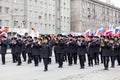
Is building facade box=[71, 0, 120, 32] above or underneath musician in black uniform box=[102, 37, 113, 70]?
above

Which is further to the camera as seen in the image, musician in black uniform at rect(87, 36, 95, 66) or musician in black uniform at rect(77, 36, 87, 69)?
musician in black uniform at rect(87, 36, 95, 66)

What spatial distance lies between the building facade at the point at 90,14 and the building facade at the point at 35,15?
13.8 feet

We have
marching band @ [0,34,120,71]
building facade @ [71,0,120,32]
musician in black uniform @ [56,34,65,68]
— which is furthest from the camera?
building facade @ [71,0,120,32]

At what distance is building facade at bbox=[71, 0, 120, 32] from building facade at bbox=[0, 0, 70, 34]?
4.20 m

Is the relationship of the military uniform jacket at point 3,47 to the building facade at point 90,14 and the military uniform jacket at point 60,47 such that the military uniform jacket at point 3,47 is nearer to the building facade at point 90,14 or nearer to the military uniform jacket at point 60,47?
the military uniform jacket at point 60,47

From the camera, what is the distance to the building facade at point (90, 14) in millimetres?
91438

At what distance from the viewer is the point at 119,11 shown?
4889 inches

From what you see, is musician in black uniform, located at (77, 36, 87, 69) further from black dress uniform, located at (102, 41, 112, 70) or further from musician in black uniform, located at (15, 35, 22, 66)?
musician in black uniform, located at (15, 35, 22, 66)

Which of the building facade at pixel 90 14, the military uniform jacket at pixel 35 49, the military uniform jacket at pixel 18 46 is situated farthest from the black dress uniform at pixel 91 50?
Result: the building facade at pixel 90 14

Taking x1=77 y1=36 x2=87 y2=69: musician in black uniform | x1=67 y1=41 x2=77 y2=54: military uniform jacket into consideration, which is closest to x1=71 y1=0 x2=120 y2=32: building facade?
x1=67 y1=41 x2=77 y2=54: military uniform jacket

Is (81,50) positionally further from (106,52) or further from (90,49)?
(90,49)

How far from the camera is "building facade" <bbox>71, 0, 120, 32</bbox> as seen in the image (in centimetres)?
9144

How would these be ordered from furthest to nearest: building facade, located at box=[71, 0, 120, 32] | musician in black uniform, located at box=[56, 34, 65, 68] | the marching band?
building facade, located at box=[71, 0, 120, 32]
musician in black uniform, located at box=[56, 34, 65, 68]
the marching band

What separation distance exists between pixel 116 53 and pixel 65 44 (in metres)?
3.00
